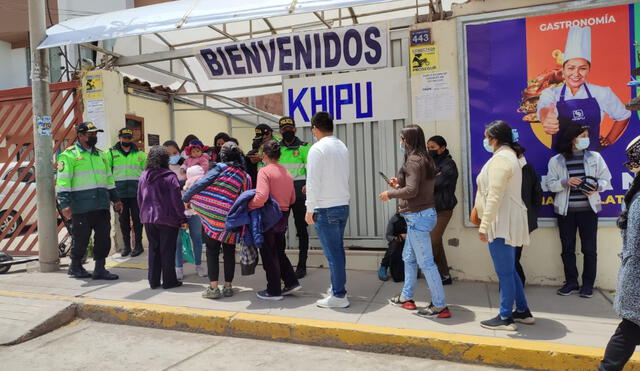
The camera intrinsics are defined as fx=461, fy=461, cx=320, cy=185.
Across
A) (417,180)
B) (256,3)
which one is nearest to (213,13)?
(256,3)

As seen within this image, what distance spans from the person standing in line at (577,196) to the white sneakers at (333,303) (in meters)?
2.31

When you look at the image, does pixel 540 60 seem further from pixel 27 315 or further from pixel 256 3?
pixel 27 315

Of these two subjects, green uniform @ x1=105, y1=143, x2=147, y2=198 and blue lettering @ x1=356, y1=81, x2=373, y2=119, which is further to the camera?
green uniform @ x1=105, y1=143, x2=147, y2=198

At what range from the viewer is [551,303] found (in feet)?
15.2

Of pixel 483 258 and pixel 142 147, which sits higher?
pixel 142 147

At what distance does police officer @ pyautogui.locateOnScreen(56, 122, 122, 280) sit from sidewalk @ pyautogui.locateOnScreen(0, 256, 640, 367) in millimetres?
376

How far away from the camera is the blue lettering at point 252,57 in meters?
6.01

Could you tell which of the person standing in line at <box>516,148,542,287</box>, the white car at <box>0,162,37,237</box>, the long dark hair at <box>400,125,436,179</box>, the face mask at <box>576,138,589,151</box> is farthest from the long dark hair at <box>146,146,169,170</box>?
the face mask at <box>576,138,589,151</box>

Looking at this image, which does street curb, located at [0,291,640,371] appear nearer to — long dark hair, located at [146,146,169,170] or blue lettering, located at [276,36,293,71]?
long dark hair, located at [146,146,169,170]

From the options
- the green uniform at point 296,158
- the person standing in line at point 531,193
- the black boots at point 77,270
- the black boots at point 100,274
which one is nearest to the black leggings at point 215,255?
the green uniform at point 296,158

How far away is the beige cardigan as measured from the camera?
12.2ft

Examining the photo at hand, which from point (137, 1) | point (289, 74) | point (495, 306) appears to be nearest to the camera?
point (495, 306)

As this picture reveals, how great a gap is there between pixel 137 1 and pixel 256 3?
10336 mm

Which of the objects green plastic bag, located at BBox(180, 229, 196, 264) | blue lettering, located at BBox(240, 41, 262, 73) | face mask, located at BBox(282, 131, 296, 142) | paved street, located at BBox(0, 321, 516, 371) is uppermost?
blue lettering, located at BBox(240, 41, 262, 73)
